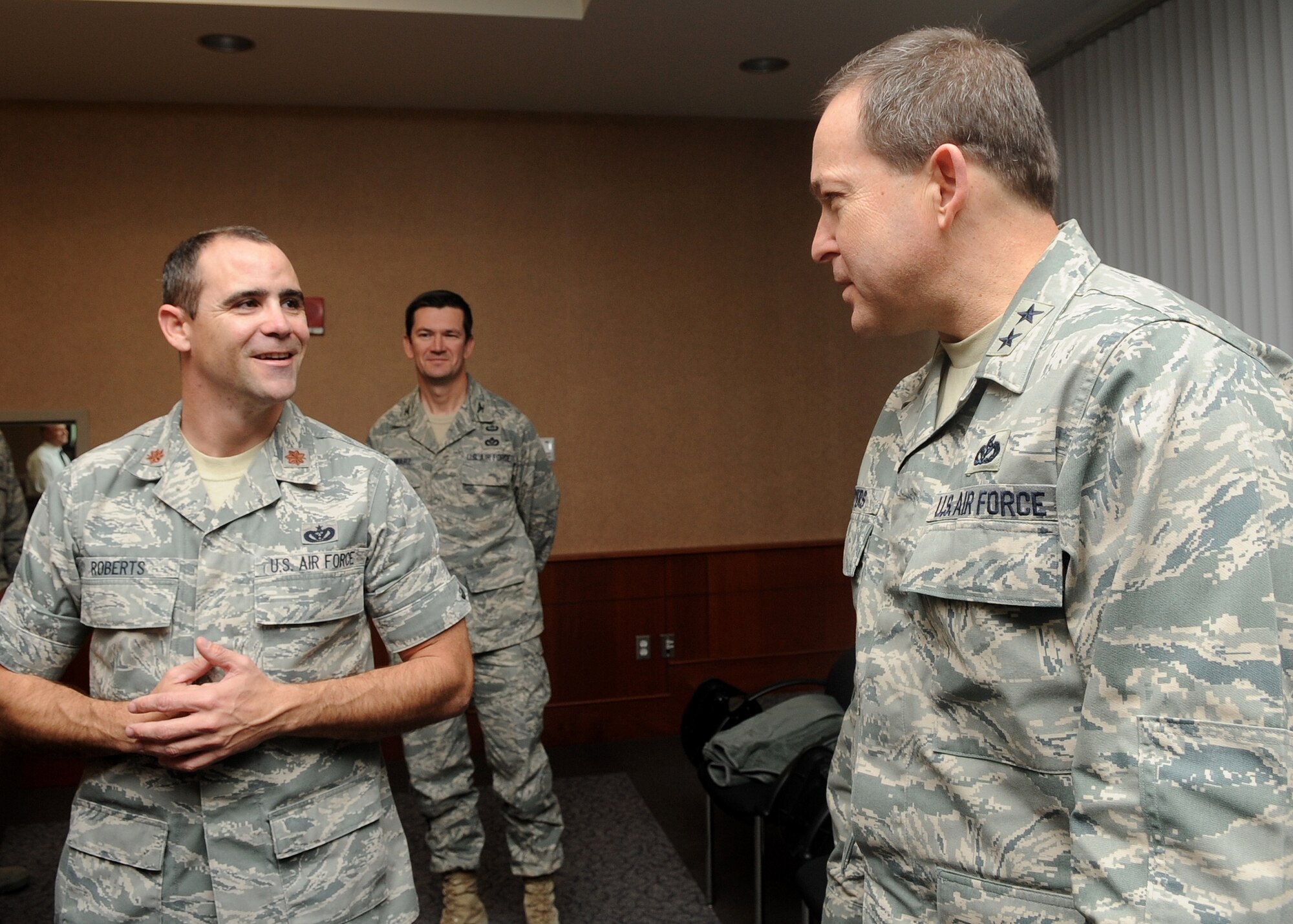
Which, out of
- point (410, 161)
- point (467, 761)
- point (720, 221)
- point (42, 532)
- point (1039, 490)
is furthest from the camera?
point (720, 221)

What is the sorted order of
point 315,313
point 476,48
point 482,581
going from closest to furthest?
point 482,581, point 476,48, point 315,313

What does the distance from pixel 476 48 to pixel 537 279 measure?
1.25 m

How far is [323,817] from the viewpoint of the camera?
1.49m

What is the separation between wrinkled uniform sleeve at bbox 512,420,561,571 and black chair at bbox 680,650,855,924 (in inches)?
32.2

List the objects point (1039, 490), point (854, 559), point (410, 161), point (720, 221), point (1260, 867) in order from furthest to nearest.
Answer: point (720, 221)
point (410, 161)
point (854, 559)
point (1039, 490)
point (1260, 867)

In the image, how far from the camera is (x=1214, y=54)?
323 centimetres

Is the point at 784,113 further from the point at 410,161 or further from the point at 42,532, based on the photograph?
the point at 42,532

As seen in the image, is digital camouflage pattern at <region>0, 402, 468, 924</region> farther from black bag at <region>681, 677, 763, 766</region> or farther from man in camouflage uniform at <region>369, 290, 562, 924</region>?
black bag at <region>681, 677, 763, 766</region>

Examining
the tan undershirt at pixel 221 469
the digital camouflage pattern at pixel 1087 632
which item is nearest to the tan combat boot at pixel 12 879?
the tan undershirt at pixel 221 469

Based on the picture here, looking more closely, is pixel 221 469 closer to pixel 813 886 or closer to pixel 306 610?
pixel 306 610

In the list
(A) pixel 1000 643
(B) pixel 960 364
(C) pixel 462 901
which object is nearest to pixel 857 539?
(B) pixel 960 364

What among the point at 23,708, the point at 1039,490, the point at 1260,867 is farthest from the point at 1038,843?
the point at 23,708

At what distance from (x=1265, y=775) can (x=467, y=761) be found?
2.78 metres

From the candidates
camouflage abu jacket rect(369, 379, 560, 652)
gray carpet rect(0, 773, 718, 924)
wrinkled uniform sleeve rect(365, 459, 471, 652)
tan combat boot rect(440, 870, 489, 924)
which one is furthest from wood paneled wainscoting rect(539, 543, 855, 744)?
wrinkled uniform sleeve rect(365, 459, 471, 652)
